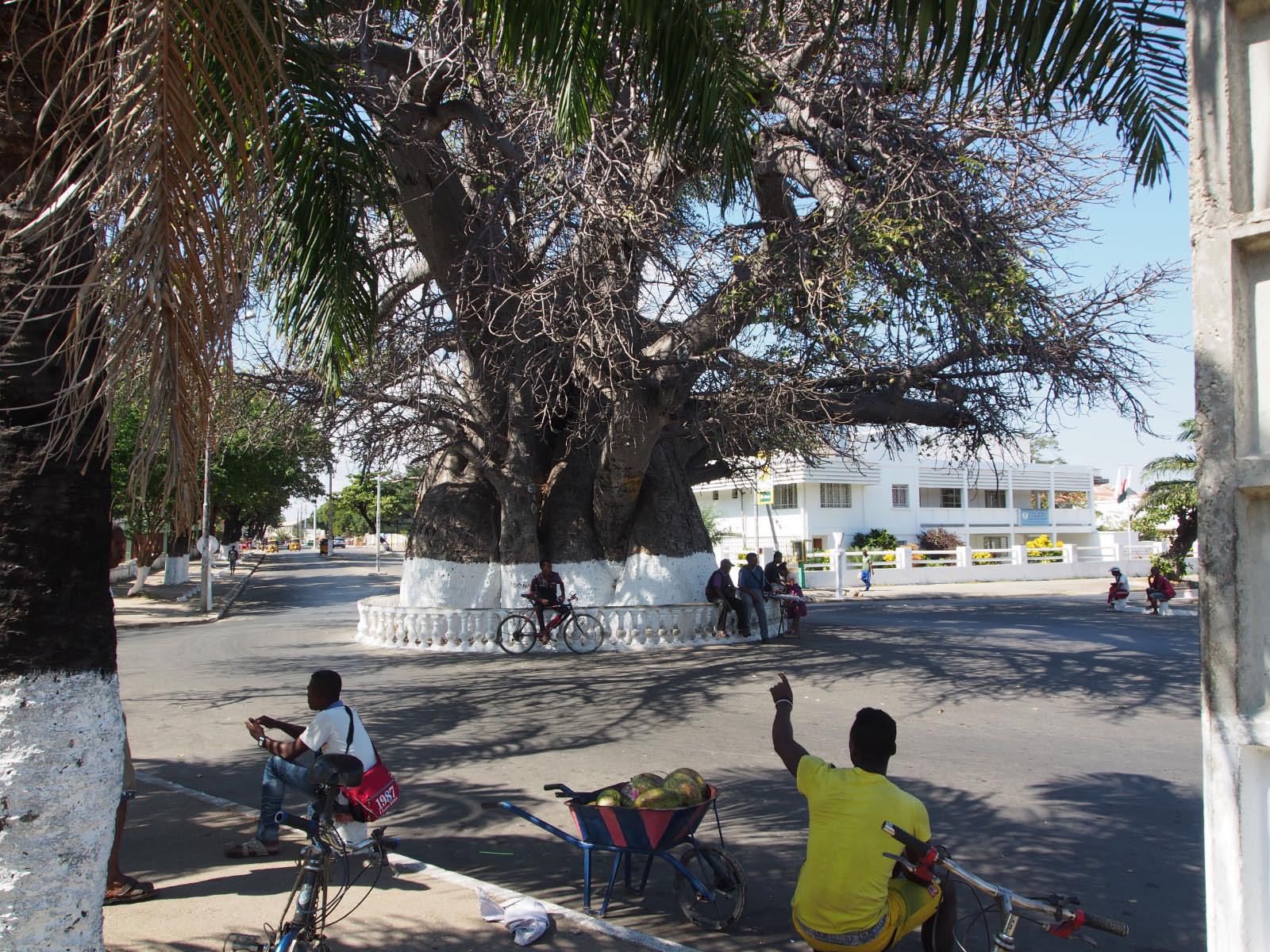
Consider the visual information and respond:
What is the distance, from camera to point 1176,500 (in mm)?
30219

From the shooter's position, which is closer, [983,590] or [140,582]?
[140,582]

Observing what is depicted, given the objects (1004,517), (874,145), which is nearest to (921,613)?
(874,145)

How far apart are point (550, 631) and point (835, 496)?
118 feet

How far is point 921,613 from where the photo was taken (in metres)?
20.5

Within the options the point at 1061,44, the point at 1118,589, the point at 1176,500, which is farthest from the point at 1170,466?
the point at 1061,44

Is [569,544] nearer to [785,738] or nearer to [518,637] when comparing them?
[518,637]

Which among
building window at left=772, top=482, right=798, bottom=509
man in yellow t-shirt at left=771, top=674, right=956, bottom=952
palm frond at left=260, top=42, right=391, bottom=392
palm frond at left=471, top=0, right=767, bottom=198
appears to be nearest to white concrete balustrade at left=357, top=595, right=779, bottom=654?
palm frond at left=260, top=42, right=391, bottom=392

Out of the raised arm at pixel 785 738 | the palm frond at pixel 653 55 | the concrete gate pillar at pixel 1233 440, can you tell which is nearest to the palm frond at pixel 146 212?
the palm frond at pixel 653 55

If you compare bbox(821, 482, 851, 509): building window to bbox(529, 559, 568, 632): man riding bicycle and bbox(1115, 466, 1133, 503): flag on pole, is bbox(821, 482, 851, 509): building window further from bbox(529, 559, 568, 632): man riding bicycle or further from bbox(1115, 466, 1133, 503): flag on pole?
bbox(529, 559, 568, 632): man riding bicycle

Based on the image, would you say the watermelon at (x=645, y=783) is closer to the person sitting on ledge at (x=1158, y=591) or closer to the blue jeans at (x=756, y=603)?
the blue jeans at (x=756, y=603)

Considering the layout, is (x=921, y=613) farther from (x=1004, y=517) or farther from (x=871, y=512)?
(x=1004, y=517)

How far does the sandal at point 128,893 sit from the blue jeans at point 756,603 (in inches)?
468

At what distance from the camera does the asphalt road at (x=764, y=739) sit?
5211mm

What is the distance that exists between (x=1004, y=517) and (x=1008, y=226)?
46973 mm
